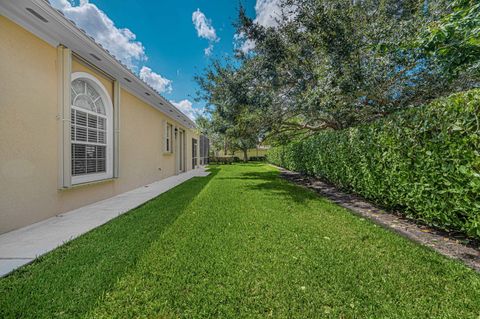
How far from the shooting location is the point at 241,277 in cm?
230

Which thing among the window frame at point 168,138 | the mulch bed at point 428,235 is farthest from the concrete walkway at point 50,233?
the window frame at point 168,138

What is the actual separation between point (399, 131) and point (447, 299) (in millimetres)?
3219

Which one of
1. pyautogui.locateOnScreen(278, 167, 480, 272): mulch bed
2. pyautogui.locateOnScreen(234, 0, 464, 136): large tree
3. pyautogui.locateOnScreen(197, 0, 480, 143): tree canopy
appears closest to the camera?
pyautogui.locateOnScreen(278, 167, 480, 272): mulch bed

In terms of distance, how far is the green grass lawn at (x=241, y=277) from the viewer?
1.84 m

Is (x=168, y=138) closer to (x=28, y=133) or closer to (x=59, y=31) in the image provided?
(x=59, y=31)

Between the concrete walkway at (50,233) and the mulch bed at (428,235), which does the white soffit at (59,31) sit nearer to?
the concrete walkway at (50,233)

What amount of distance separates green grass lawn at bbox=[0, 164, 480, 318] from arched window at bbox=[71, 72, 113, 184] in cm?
253

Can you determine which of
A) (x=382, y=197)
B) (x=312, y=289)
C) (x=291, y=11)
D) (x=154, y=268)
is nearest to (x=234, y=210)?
(x=154, y=268)

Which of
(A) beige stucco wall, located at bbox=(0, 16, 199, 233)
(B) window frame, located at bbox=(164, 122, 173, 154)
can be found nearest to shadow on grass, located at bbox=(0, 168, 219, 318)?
(A) beige stucco wall, located at bbox=(0, 16, 199, 233)

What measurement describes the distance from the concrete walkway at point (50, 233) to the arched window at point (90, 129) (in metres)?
0.89

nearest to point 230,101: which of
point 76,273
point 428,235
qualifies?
point 428,235

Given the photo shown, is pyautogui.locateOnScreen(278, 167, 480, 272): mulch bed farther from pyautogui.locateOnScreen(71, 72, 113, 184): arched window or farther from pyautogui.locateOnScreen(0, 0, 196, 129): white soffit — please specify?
pyautogui.locateOnScreen(0, 0, 196, 129): white soffit

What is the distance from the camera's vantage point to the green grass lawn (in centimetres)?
184

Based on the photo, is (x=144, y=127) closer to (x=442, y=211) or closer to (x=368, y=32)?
(x=368, y=32)
